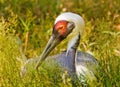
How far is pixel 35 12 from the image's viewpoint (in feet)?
29.2

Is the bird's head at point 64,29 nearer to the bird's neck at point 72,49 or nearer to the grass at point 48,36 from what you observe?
the bird's neck at point 72,49

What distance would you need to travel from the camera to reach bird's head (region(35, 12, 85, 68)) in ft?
19.5

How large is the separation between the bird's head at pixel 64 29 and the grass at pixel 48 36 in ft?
0.80

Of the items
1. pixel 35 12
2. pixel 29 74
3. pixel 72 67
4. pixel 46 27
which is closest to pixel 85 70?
pixel 72 67

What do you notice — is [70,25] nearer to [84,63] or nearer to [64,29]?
[64,29]

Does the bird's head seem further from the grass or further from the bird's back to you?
the grass

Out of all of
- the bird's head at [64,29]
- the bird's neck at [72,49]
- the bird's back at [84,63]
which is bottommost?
the bird's back at [84,63]

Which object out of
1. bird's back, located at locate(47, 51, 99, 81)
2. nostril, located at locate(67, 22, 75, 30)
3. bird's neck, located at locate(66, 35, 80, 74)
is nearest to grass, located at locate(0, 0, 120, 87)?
bird's back, located at locate(47, 51, 99, 81)

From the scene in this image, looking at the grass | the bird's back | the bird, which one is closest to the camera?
the grass

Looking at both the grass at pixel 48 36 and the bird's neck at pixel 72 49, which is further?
the bird's neck at pixel 72 49

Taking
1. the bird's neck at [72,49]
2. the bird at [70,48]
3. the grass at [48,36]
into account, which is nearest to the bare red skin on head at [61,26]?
the bird at [70,48]

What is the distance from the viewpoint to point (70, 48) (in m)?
6.21

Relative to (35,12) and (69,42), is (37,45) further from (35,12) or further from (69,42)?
(69,42)

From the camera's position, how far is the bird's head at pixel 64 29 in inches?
234
